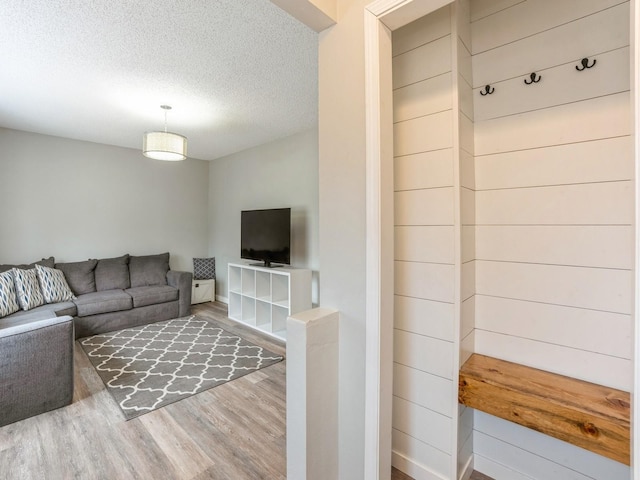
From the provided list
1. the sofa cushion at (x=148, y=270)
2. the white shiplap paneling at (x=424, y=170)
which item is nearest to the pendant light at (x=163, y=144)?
the sofa cushion at (x=148, y=270)

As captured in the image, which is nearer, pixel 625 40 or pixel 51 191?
pixel 625 40

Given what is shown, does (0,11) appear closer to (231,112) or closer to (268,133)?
(231,112)

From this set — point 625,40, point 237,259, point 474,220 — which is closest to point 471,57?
point 625,40

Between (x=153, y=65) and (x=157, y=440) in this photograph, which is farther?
(x=153, y=65)

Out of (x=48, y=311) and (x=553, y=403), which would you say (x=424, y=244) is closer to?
(x=553, y=403)

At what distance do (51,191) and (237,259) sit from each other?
263cm

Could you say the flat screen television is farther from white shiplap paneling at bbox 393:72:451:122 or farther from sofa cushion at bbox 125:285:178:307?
white shiplap paneling at bbox 393:72:451:122

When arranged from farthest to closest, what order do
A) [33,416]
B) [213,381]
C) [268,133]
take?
[268,133] → [213,381] → [33,416]

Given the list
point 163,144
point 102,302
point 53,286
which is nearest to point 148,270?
point 102,302

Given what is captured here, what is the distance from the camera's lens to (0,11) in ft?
5.57

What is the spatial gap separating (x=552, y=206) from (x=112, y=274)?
4991 millimetres

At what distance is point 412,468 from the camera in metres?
1.55

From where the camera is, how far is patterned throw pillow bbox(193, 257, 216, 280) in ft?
17.4

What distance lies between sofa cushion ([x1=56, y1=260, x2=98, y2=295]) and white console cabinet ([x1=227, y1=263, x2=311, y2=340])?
185 cm
